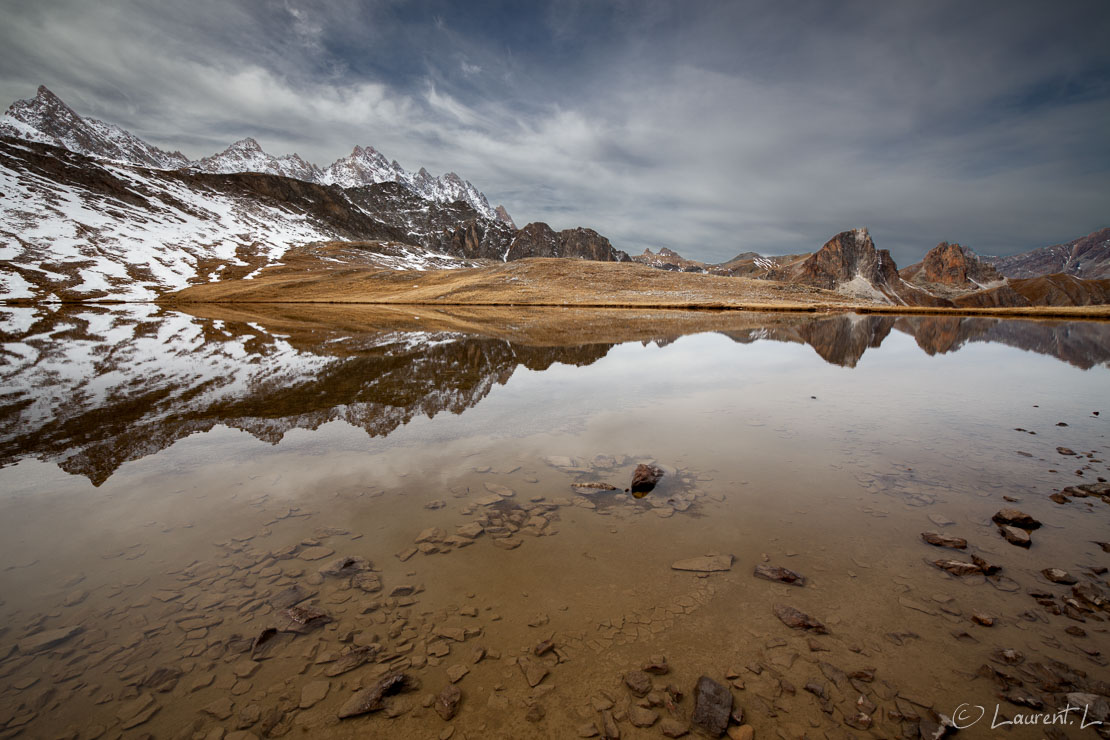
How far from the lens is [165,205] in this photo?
588ft

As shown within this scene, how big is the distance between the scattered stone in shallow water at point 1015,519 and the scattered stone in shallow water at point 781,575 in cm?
528

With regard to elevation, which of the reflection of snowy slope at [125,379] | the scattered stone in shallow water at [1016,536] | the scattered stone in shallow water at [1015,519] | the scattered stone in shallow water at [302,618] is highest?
the scattered stone in shallow water at [1015,519]

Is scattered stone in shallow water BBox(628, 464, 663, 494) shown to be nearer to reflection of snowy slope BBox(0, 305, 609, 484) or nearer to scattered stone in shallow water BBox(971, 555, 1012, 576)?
scattered stone in shallow water BBox(971, 555, 1012, 576)

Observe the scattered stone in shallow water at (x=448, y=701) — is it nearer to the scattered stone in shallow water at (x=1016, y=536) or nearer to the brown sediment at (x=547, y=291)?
the scattered stone in shallow water at (x=1016, y=536)

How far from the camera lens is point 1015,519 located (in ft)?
29.0

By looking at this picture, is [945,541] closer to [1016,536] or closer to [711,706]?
[1016,536]

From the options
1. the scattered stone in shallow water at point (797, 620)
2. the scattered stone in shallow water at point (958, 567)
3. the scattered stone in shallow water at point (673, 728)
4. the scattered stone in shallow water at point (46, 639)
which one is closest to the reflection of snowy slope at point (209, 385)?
the scattered stone in shallow water at point (46, 639)

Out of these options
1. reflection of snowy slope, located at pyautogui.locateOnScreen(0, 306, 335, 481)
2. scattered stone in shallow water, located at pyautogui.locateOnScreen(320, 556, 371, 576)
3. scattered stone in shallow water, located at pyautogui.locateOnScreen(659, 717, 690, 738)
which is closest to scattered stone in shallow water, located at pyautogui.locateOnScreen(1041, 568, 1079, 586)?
scattered stone in shallow water, located at pyautogui.locateOnScreen(659, 717, 690, 738)

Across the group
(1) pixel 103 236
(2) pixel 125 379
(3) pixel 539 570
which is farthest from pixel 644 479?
(1) pixel 103 236

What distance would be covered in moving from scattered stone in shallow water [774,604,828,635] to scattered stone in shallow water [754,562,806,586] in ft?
2.07

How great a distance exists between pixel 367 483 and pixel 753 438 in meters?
11.7

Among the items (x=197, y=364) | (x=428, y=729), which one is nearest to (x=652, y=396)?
(x=428, y=729)

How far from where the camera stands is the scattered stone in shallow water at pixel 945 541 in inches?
322

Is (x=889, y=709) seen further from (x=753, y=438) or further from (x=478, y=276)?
(x=478, y=276)
